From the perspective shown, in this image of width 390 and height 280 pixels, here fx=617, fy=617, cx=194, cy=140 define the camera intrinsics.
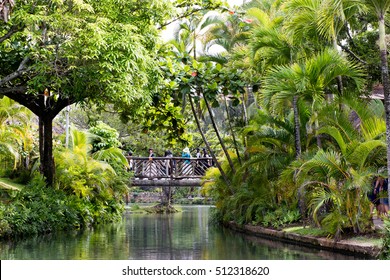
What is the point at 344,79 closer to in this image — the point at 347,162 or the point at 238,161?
the point at 347,162

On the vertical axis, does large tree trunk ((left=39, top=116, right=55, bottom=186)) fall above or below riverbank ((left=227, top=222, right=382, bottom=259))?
above

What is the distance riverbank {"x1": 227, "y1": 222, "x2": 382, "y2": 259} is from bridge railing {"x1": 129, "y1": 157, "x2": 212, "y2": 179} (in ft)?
36.4

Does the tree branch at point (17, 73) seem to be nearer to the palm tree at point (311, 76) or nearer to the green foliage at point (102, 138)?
the palm tree at point (311, 76)

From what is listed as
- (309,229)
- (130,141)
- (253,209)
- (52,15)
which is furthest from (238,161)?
(130,141)

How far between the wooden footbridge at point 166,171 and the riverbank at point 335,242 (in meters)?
10.9

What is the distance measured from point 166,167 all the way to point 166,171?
0.56 ft

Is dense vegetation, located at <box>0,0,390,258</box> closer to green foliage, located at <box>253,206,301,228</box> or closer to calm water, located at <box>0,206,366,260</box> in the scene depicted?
green foliage, located at <box>253,206,301,228</box>

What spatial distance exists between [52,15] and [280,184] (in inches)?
258

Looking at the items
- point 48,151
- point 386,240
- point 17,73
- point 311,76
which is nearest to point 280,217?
point 311,76

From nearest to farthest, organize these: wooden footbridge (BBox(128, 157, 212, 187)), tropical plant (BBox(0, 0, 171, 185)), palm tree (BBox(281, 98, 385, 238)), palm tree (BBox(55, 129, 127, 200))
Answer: palm tree (BBox(281, 98, 385, 238)), tropical plant (BBox(0, 0, 171, 185)), palm tree (BBox(55, 129, 127, 200)), wooden footbridge (BBox(128, 157, 212, 187))

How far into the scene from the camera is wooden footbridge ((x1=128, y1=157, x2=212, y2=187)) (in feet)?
86.0

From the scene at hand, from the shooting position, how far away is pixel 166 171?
26.3 meters

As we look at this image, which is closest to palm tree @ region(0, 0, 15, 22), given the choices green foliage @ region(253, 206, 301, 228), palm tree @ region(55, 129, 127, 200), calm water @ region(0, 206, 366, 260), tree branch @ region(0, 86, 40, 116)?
calm water @ region(0, 206, 366, 260)

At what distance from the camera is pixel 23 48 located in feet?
50.5
